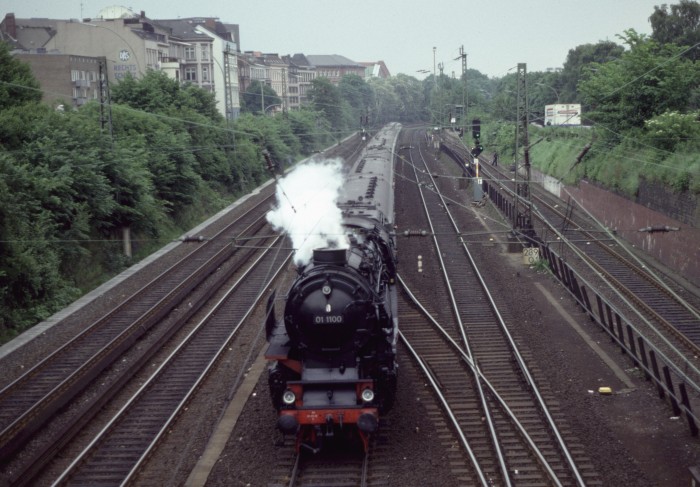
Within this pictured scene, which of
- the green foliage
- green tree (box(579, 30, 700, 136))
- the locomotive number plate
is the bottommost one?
the locomotive number plate

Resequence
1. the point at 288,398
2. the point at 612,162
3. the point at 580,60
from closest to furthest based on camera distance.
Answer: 1. the point at 288,398
2. the point at 612,162
3. the point at 580,60

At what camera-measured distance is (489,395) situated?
1569 centimetres

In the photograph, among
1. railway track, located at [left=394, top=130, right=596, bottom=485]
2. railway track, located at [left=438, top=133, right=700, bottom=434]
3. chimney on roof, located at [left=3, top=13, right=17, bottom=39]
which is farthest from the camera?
chimney on roof, located at [left=3, top=13, right=17, bottom=39]

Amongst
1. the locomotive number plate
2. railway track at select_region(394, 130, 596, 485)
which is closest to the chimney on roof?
railway track at select_region(394, 130, 596, 485)

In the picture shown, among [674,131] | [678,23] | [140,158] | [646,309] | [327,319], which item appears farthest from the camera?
[678,23]

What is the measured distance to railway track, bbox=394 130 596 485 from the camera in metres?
12.4

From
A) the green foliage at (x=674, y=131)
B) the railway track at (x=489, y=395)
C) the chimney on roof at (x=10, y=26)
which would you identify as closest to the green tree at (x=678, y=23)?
the green foliage at (x=674, y=131)

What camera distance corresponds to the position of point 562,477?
39.5 ft

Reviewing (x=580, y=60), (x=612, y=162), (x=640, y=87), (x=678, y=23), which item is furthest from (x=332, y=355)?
(x=580, y=60)

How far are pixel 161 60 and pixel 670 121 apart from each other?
194 ft

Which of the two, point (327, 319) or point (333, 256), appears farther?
point (333, 256)

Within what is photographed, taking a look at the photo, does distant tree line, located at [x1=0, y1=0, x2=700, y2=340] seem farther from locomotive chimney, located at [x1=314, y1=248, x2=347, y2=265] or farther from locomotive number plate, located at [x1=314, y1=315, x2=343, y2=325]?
locomotive number plate, located at [x1=314, y1=315, x2=343, y2=325]

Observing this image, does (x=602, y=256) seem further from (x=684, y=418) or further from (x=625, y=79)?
(x=684, y=418)

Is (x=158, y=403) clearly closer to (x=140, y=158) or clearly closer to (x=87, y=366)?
(x=87, y=366)
